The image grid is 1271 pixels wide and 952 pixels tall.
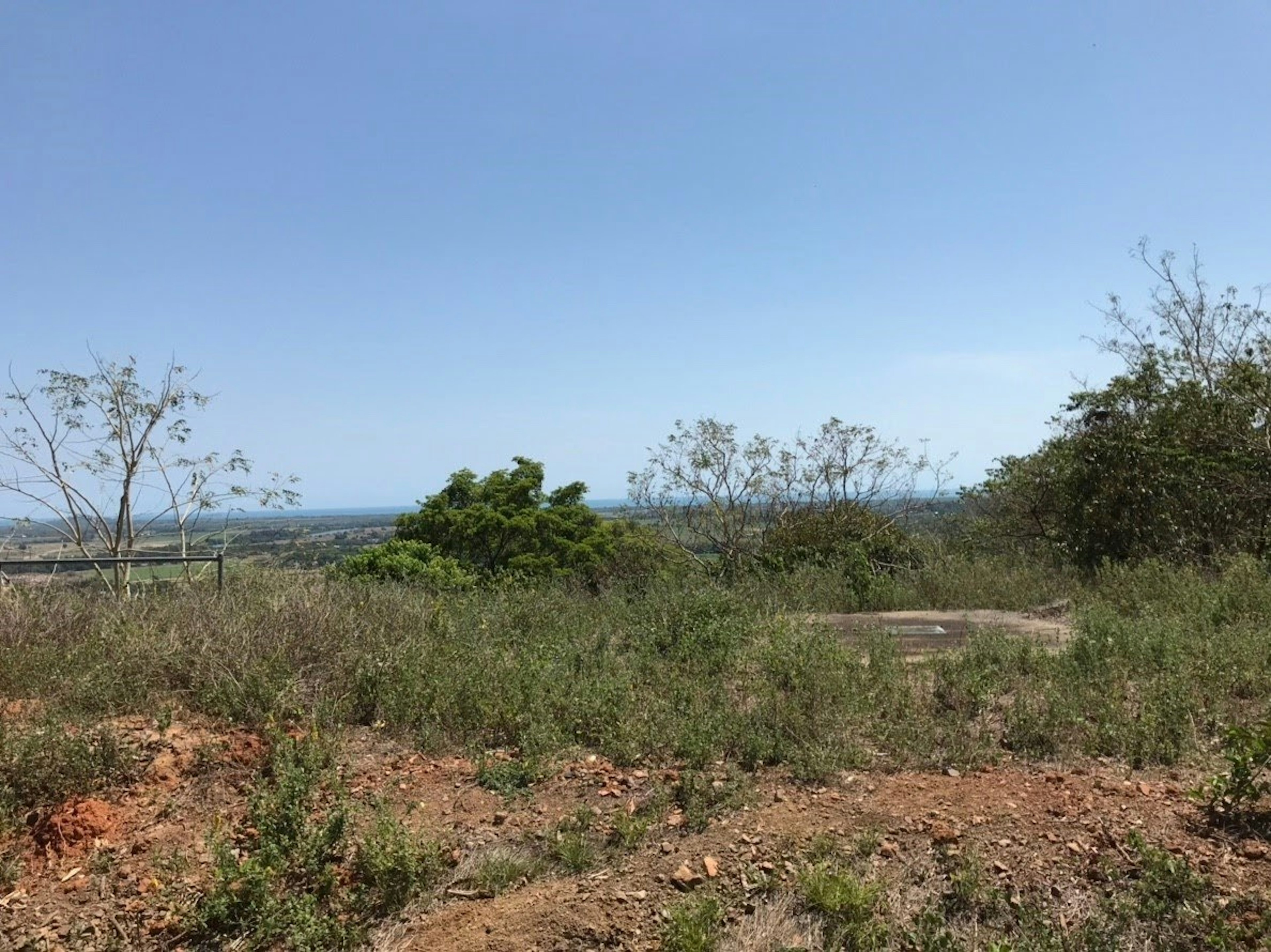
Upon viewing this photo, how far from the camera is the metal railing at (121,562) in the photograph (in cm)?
735

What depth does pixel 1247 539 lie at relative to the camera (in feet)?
40.5

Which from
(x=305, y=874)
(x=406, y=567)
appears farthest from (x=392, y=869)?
(x=406, y=567)

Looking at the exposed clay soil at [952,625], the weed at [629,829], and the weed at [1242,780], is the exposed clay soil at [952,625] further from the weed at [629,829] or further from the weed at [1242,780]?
the weed at [629,829]

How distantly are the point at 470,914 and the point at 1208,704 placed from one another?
4.44 m


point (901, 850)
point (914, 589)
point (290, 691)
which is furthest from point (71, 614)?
point (914, 589)

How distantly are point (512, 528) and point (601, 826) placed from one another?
10042 mm

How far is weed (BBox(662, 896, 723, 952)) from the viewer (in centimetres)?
317

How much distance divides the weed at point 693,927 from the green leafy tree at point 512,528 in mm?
9657

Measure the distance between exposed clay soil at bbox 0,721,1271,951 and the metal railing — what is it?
3.29 m

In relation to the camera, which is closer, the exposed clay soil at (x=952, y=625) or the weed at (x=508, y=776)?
the weed at (x=508, y=776)

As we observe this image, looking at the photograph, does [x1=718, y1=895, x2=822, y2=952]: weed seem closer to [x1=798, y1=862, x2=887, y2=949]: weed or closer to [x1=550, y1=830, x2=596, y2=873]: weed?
[x1=798, y1=862, x2=887, y2=949]: weed

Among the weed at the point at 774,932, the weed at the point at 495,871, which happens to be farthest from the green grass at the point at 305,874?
the weed at the point at 774,932

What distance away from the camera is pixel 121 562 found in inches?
301

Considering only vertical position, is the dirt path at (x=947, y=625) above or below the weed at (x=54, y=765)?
below
